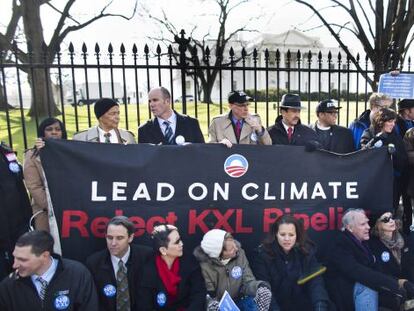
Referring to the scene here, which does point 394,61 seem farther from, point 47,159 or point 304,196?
point 47,159

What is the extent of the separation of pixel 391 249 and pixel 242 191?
153 centimetres

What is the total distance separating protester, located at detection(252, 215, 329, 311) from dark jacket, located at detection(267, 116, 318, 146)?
3.84 ft

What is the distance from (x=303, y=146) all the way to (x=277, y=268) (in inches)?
52.3

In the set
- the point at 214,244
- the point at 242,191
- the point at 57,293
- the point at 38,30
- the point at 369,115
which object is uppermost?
the point at 38,30

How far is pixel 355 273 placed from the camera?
3695 mm

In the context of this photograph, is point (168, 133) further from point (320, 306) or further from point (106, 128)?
point (320, 306)

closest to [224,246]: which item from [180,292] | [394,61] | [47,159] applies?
[180,292]

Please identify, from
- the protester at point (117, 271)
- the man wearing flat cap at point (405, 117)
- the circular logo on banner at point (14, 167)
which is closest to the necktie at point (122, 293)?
the protester at point (117, 271)

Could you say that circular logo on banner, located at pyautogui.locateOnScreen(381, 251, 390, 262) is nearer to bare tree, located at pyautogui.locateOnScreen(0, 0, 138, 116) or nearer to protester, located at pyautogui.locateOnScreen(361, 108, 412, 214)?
protester, located at pyautogui.locateOnScreen(361, 108, 412, 214)

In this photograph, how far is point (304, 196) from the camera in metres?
4.29

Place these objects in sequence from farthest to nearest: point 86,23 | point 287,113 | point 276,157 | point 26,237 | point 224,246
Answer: point 86,23 → point 287,113 → point 276,157 → point 224,246 → point 26,237

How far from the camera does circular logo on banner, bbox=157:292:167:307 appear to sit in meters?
3.43

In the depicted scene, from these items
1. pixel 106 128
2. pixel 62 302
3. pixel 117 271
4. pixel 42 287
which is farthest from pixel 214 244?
pixel 106 128

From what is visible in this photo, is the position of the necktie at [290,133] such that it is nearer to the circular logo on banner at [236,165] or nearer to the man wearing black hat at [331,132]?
the man wearing black hat at [331,132]
